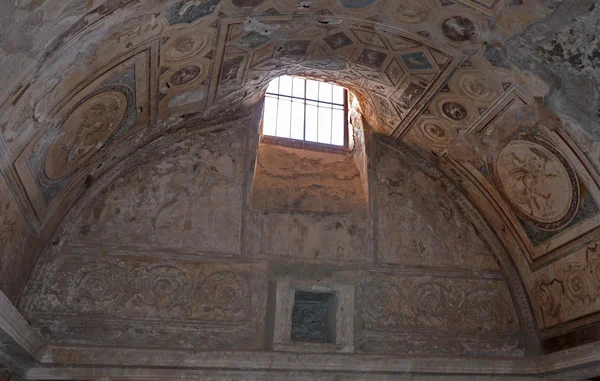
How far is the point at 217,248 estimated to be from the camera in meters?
6.70

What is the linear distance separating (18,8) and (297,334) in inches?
175

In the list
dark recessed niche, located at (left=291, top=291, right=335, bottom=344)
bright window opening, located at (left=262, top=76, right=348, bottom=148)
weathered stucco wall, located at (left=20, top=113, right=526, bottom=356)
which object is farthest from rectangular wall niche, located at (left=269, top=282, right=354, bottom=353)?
bright window opening, located at (left=262, top=76, right=348, bottom=148)

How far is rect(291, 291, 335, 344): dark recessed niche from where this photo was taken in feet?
21.9

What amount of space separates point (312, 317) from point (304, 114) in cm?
267

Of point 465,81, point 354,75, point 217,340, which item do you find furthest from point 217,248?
point 465,81

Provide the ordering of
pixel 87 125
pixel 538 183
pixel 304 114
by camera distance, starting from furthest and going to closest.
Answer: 1. pixel 304 114
2. pixel 538 183
3. pixel 87 125

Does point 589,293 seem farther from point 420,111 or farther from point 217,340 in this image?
point 217,340

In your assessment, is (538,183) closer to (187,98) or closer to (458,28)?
(458,28)

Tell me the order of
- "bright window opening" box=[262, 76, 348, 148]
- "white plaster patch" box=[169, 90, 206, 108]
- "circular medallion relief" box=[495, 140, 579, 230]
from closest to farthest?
"circular medallion relief" box=[495, 140, 579, 230] → "white plaster patch" box=[169, 90, 206, 108] → "bright window opening" box=[262, 76, 348, 148]

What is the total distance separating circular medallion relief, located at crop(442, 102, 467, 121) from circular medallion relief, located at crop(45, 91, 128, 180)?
328 centimetres

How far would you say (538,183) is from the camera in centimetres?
630

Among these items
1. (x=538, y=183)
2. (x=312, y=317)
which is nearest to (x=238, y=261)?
(x=312, y=317)

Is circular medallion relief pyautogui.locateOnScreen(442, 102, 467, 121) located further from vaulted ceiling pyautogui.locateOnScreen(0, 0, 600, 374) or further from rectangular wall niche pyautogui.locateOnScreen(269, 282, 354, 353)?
rectangular wall niche pyautogui.locateOnScreen(269, 282, 354, 353)

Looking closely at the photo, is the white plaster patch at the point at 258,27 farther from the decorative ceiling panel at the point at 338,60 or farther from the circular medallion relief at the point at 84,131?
the circular medallion relief at the point at 84,131
